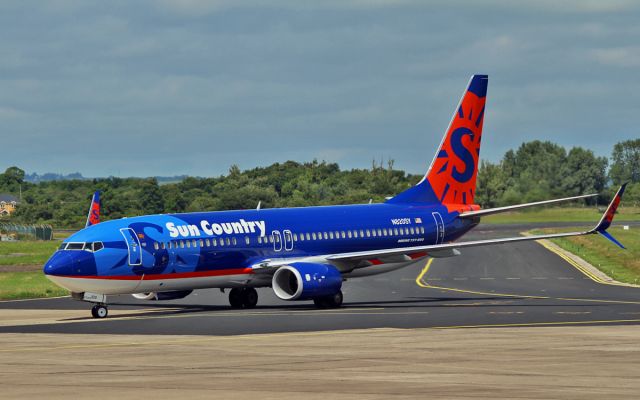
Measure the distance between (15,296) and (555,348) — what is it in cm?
3706

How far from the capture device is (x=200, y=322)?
1753 inches

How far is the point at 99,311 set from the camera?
48.1m

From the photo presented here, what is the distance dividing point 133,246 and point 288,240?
24.5 feet

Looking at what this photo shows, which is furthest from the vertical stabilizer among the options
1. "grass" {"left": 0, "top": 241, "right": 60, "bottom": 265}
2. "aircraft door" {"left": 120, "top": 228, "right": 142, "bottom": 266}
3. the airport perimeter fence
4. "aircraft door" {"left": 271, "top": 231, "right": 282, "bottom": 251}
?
the airport perimeter fence

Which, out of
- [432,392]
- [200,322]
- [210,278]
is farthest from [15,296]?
[432,392]

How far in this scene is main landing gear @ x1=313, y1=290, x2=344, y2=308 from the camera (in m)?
51.1

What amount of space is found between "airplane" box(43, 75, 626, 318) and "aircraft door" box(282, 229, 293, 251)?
4cm

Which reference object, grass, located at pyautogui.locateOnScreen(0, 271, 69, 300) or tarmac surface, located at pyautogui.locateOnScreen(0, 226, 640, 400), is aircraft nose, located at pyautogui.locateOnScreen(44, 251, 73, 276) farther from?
grass, located at pyautogui.locateOnScreen(0, 271, 69, 300)

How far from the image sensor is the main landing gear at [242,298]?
53.2 meters

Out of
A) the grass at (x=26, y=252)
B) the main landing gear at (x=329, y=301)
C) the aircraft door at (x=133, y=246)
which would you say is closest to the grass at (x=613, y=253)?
the main landing gear at (x=329, y=301)

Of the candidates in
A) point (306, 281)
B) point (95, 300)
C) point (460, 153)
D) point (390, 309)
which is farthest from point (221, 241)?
point (460, 153)

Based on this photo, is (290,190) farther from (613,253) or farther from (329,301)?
(329,301)

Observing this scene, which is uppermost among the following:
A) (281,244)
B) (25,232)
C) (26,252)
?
(25,232)

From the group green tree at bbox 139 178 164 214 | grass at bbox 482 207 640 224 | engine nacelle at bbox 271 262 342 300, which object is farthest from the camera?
grass at bbox 482 207 640 224
